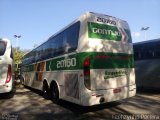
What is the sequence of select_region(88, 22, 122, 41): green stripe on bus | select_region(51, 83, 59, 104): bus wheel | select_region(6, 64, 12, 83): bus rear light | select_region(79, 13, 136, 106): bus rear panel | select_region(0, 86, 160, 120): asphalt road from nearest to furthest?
select_region(79, 13, 136, 106): bus rear panel, select_region(0, 86, 160, 120): asphalt road, select_region(88, 22, 122, 41): green stripe on bus, select_region(51, 83, 59, 104): bus wheel, select_region(6, 64, 12, 83): bus rear light

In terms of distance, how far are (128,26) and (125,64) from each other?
5.07ft

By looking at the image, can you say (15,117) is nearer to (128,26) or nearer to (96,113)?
(96,113)

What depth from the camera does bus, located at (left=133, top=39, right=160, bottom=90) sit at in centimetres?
1162

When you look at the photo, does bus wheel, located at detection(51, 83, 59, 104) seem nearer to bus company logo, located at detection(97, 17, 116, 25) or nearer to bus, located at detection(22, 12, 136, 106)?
bus, located at detection(22, 12, 136, 106)

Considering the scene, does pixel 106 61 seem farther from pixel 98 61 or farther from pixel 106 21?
pixel 106 21

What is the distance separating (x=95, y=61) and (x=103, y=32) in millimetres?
1080

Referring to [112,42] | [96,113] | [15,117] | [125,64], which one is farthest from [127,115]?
[15,117]

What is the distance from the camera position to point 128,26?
349 inches

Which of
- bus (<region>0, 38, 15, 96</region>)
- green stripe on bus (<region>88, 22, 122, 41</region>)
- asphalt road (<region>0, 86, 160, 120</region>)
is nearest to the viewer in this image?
asphalt road (<region>0, 86, 160, 120</region>)

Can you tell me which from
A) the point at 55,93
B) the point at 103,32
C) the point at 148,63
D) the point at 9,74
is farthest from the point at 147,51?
the point at 9,74

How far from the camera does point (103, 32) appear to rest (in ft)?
25.6

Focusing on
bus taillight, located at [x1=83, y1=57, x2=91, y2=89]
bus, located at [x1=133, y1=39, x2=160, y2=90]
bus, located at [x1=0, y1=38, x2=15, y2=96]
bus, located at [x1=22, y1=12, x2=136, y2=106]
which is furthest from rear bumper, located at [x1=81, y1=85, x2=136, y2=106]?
bus, located at [x1=0, y1=38, x2=15, y2=96]

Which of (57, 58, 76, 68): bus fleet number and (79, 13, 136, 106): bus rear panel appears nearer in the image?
(79, 13, 136, 106): bus rear panel

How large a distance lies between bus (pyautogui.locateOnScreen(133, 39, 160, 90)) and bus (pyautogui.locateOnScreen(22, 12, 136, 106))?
141 inches
